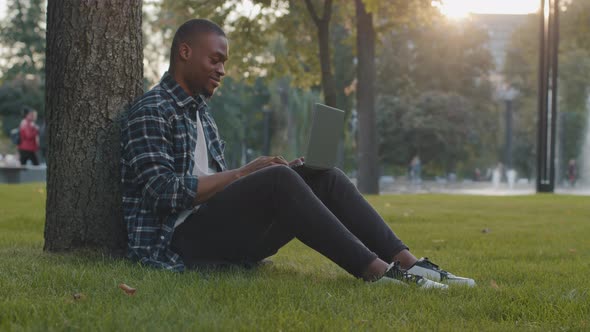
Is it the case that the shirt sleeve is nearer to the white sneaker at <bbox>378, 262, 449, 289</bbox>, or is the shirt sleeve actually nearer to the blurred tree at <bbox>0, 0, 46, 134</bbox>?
the white sneaker at <bbox>378, 262, 449, 289</bbox>

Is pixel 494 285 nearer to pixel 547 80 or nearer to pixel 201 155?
pixel 201 155

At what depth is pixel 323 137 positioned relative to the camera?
3912 millimetres

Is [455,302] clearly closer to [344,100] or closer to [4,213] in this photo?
[4,213]

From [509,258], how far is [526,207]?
24.9 ft

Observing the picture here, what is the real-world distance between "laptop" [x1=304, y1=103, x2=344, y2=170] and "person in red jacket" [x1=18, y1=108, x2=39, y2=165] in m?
17.8

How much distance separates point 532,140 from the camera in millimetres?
56250

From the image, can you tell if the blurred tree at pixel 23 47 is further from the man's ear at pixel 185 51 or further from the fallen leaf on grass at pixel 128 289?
the fallen leaf on grass at pixel 128 289

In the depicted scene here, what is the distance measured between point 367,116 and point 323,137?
14.6m

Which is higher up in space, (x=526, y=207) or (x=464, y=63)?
(x=464, y=63)

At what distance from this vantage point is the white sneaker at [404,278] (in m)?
3.81

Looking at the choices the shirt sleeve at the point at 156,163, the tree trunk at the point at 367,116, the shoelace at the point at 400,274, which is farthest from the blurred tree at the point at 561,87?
the shirt sleeve at the point at 156,163

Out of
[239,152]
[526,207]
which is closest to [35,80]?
[239,152]

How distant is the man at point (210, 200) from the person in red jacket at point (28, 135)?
1741 cm

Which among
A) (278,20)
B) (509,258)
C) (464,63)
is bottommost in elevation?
(509,258)
